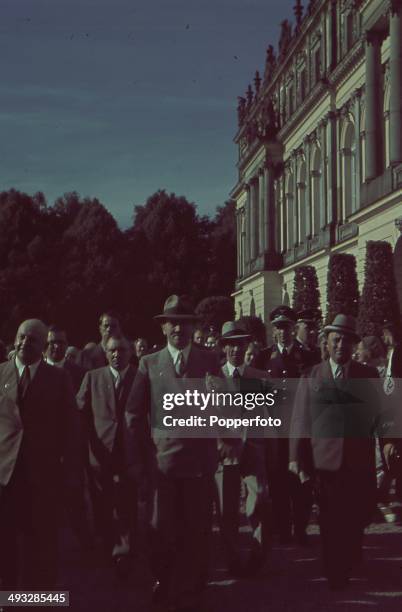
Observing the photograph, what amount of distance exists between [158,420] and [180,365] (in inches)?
16.2

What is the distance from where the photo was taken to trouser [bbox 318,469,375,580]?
25.3 ft

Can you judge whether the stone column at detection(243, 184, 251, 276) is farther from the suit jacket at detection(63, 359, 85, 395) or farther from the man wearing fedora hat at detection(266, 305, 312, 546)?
the man wearing fedora hat at detection(266, 305, 312, 546)

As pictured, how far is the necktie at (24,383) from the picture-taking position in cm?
674

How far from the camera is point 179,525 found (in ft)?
23.8

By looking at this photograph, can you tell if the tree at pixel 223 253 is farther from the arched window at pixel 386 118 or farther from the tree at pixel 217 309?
the arched window at pixel 386 118

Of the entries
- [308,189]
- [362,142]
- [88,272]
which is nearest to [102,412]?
[362,142]

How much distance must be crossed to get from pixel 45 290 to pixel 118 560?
152 feet

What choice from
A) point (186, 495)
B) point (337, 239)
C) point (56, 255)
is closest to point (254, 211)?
point (56, 255)

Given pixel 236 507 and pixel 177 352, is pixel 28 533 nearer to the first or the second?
pixel 177 352

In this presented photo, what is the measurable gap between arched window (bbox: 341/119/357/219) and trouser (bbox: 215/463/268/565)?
36.8m

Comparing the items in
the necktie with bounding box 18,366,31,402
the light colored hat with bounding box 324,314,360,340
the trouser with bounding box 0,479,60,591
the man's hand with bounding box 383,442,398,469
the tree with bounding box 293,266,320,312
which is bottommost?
the trouser with bounding box 0,479,60,591

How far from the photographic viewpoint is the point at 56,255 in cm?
5575

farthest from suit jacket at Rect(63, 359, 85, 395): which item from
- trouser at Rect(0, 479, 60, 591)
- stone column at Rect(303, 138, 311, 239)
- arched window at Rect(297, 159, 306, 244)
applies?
arched window at Rect(297, 159, 306, 244)

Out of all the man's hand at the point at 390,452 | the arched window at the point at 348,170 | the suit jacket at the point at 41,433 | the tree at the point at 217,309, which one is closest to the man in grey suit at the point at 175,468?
the suit jacket at the point at 41,433
